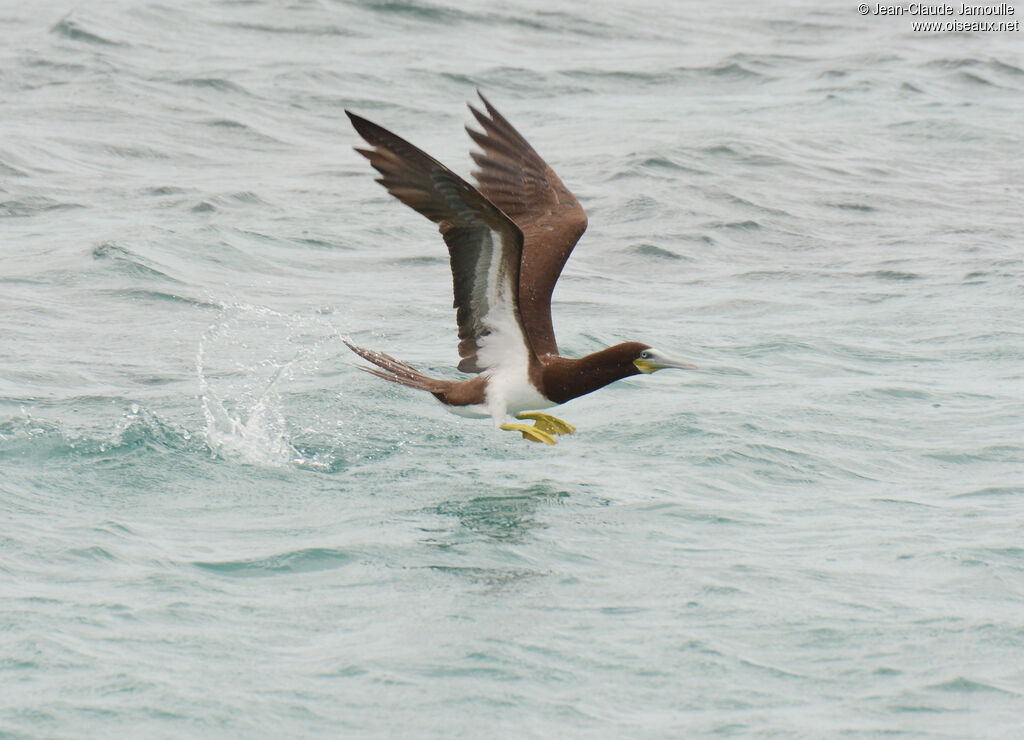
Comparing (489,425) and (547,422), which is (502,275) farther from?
(489,425)

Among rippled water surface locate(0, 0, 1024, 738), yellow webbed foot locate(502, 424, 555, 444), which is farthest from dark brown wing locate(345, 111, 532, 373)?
rippled water surface locate(0, 0, 1024, 738)

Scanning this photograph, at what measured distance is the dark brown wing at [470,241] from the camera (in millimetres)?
6262

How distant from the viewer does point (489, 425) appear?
835cm

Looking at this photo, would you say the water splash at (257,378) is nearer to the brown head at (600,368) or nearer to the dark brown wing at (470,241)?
the dark brown wing at (470,241)

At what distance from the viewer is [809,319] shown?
10.3m

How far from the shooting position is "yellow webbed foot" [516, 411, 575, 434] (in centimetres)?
770

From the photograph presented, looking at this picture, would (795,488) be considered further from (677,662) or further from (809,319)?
(809,319)

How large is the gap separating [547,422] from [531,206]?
4.59 feet

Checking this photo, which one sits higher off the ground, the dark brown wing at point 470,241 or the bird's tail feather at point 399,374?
the dark brown wing at point 470,241

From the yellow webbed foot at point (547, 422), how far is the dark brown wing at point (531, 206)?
408mm

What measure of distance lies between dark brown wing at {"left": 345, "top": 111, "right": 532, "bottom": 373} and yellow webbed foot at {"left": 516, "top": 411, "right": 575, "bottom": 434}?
412 millimetres

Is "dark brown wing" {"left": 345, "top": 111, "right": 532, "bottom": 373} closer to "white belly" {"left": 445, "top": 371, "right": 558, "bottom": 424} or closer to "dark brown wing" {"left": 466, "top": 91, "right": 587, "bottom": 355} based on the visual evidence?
"white belly" {"left": 445, "top": 371, "right": 558, "bottom": 424}

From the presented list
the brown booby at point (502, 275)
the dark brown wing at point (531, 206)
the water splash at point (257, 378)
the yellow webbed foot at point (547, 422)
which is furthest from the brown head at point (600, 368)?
the water splash at point (257, 378)

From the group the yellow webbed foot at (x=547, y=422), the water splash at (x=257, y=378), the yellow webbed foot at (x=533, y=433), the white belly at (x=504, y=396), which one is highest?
the white belly at (x=504, y=396)
